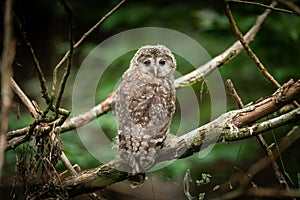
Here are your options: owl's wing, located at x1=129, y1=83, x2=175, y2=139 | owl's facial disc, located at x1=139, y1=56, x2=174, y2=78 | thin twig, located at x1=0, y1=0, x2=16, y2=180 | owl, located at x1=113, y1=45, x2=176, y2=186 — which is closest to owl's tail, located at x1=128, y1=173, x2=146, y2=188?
owl, located at x1=113, y1=45, x2=176, y2=186

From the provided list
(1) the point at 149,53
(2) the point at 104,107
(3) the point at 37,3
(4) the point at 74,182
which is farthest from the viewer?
(3) the point at 37,3

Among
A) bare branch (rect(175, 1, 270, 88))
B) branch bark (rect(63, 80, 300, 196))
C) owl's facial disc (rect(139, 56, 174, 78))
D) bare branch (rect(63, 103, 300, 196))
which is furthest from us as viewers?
bare branch (rect(175, 1, 270, 88))

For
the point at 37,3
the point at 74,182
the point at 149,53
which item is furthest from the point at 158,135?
the point at 37,3

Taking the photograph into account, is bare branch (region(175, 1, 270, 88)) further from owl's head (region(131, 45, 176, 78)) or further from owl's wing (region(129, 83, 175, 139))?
owl's wing (region(129, 83, 175, 139))

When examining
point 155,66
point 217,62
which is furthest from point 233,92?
point 217,62

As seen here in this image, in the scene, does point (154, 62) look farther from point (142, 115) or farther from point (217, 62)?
point (142, 115)

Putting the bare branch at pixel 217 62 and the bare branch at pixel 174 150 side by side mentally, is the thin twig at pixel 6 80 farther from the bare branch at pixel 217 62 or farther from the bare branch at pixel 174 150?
the bare branch at pixel 217 62

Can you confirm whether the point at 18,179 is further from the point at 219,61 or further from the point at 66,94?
the point at 66,94

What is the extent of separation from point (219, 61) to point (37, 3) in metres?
3.18

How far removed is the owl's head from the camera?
11.8 ft

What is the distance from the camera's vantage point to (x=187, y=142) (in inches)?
102

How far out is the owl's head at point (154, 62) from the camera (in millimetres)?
3590

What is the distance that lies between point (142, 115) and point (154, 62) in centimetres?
80

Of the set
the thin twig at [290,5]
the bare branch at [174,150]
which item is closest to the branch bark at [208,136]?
the bare branch at [174,150]
